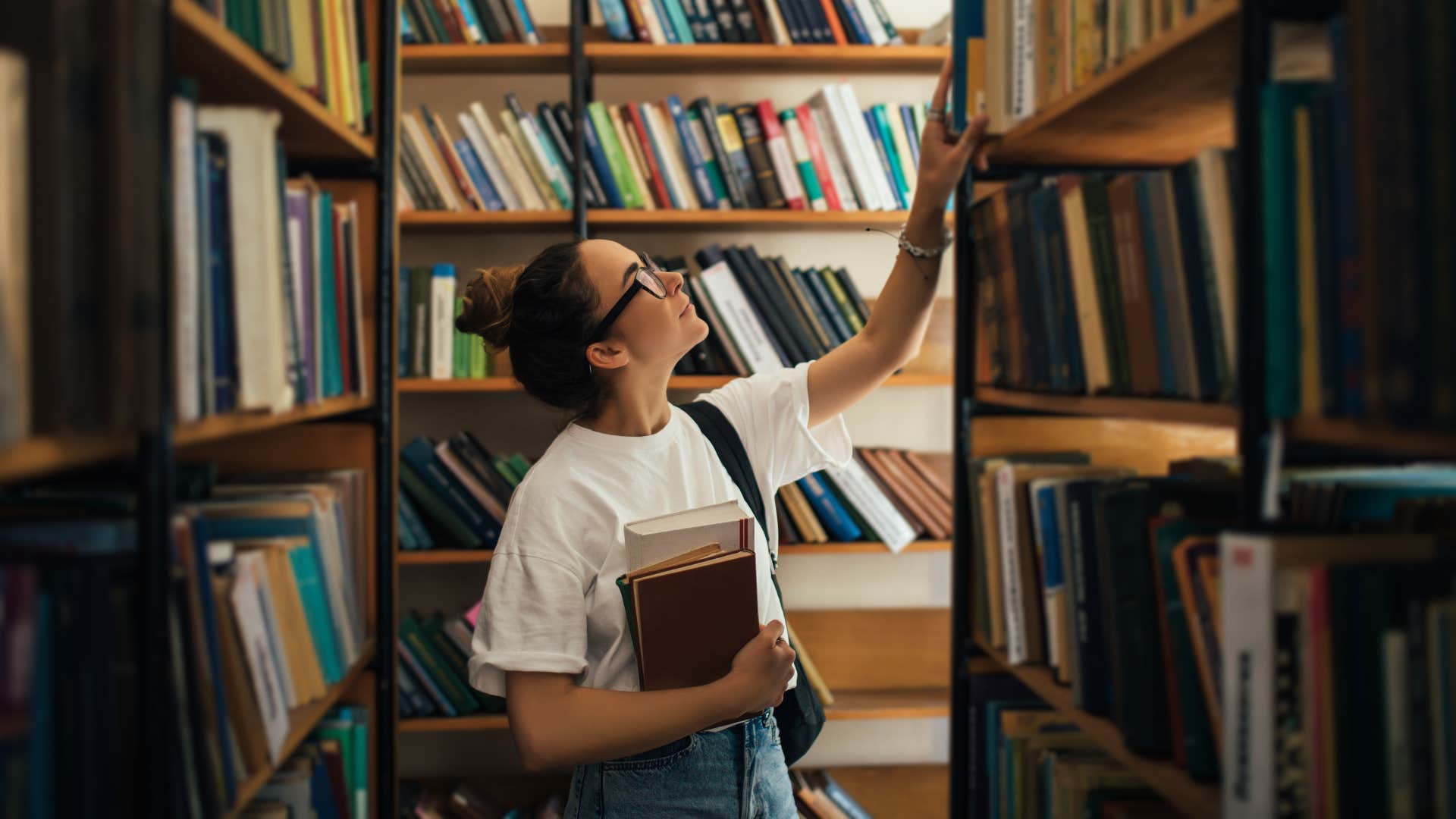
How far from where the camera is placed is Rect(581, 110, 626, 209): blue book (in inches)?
96.0

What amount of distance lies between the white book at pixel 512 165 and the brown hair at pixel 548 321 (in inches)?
38.7

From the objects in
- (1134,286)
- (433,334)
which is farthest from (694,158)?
(1134,286)

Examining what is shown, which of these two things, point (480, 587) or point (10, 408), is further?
point (480, 587)

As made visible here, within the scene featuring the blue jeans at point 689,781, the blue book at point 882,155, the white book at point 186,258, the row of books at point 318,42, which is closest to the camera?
the white book at point 186,258

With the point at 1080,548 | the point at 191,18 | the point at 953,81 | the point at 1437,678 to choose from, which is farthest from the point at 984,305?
the point at 191,18

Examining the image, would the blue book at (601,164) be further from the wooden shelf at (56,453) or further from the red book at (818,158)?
the wooden shelf at (56,453)

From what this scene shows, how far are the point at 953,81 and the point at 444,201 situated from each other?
1.46m

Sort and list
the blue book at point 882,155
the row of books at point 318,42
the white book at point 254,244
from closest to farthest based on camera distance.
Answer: the white book at point 254,244 < the row of books at point 318,42 < the blue book at point 882,155

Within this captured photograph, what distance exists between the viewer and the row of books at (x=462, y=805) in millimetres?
2486

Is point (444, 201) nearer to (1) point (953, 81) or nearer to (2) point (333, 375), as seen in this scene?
(2) point (333, 375)

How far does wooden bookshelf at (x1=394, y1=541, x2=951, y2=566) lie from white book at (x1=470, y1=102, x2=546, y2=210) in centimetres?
85

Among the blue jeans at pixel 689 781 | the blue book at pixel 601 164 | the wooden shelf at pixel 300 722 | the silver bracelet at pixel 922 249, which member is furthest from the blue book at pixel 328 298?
the blue book at pixel 601 164

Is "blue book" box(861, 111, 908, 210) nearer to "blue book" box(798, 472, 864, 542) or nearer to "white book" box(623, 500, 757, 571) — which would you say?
"blue book" box(798, 472, 864, 542)

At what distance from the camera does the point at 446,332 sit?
2402 millimetres
